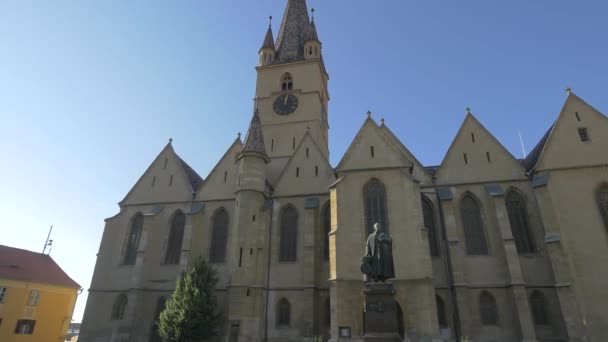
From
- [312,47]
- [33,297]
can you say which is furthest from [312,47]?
[33,297]

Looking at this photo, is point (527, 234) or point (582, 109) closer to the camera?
point (527, 234)

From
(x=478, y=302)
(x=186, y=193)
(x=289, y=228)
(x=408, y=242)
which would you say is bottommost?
(x=478, y=302)

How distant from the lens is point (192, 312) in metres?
20.9

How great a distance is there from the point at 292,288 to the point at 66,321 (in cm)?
2279

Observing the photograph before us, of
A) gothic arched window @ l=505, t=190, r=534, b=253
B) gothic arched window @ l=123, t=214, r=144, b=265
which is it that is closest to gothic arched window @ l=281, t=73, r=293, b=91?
gothic arched window @ l=123, t=214, r=144, b=265

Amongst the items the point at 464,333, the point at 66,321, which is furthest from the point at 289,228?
the point at 66,321

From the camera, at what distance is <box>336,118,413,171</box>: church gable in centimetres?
2300

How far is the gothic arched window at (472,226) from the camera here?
22641 millimetres

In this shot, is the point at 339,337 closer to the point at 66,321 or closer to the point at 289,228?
the point at 289,228

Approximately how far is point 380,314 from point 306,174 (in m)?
14.8

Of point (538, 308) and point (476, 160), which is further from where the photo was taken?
point (476, 160)

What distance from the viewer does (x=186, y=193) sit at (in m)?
28.3

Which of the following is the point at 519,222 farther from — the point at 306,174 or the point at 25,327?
the point at 25,327

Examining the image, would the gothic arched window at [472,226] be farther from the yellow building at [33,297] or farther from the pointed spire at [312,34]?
the yellow building at [33,297]
